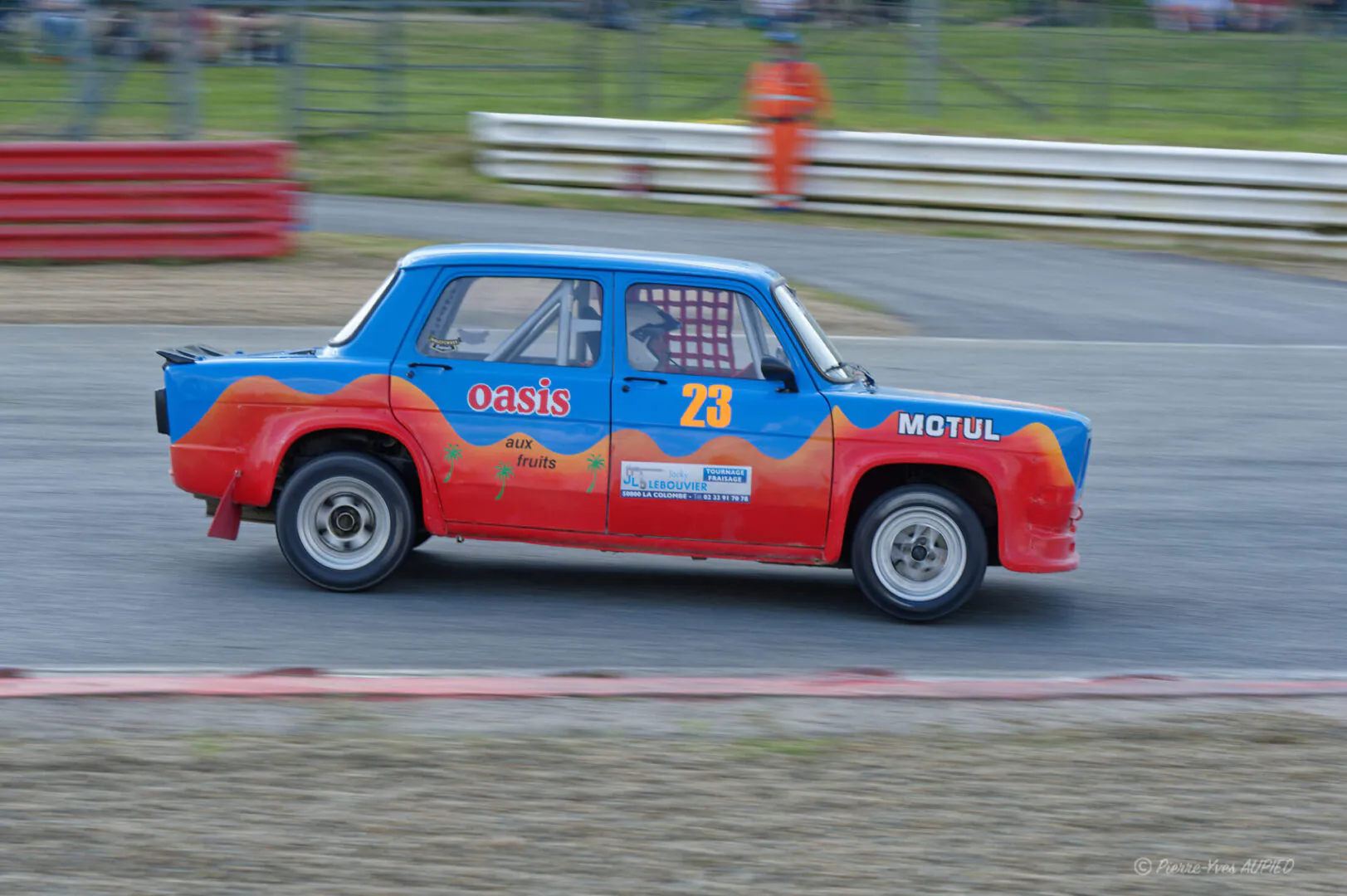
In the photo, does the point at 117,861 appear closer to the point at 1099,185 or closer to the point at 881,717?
the point at 881,717

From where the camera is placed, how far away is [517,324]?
6.93 metres

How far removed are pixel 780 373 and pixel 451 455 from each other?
4.88 feet

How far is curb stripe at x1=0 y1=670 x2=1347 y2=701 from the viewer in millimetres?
5469

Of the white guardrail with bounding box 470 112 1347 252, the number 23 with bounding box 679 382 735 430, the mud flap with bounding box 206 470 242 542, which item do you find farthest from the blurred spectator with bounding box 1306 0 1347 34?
the mud flap with bounding box 206 470 242 542

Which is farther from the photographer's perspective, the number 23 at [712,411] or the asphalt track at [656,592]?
the number 23 at [712,411]

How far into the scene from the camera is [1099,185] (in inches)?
720

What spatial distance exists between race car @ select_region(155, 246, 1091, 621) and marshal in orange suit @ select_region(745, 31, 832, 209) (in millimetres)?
11801

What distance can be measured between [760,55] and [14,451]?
1487 cm

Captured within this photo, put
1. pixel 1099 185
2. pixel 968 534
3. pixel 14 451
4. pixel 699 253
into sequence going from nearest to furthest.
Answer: pixel 968 534 → pixel 14 451 → pixel 699 253 → pixel 1099 185

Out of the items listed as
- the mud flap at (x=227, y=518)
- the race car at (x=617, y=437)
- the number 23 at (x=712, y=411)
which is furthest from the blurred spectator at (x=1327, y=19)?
the mud flap at (x=227, y=518)

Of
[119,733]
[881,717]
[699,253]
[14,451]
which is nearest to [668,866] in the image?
[881,717]

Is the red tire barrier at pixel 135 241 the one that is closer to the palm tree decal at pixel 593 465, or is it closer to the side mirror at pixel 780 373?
the palm tree decal at pixel 593 465

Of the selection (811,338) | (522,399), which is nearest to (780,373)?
Result: (811,338)

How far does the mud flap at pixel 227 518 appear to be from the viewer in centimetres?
689
